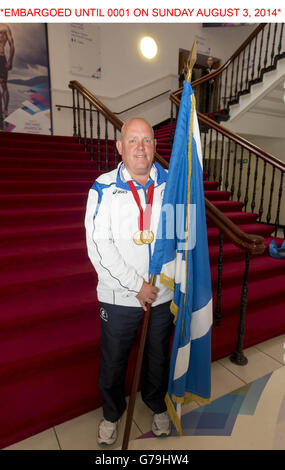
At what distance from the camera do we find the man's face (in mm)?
1192

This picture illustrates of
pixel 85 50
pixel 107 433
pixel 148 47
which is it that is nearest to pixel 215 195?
pixel 107 433

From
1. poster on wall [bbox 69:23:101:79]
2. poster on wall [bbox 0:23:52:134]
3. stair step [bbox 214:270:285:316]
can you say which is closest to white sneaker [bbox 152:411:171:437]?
stair step [bbox 214:270:285:316]

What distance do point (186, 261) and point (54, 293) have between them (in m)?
1.16

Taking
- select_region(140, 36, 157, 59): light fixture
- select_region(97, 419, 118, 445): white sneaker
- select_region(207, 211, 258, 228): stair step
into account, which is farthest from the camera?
select_region(140, 36, 157, 59): light fixture

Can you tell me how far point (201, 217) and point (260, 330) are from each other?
4.87 feet

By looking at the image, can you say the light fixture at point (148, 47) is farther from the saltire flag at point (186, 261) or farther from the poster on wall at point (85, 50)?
the saltire flag at point (186, 261)

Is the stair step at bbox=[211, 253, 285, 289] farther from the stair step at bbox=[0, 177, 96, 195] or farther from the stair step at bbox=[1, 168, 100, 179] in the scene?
the stair step at bbox=[1, 168, 100, 179]

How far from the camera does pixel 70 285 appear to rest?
2.14m

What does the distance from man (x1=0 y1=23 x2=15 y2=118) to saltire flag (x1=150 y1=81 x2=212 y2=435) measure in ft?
16.3

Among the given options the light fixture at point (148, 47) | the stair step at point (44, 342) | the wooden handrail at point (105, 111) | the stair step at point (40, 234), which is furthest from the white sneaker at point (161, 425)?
the light fixture at point (148, 47)

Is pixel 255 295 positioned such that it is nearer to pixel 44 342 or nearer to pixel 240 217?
pixel 240 217

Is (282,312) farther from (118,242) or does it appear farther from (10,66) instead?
(10,66)
